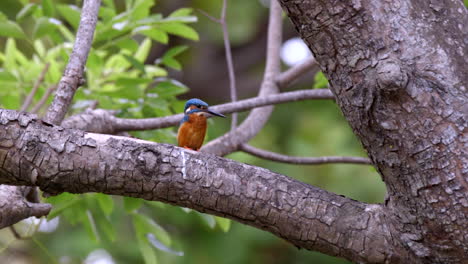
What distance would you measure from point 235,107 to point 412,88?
5.26ft

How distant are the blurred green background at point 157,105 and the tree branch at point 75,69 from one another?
41cm

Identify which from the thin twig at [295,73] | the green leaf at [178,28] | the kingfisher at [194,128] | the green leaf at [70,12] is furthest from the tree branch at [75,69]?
the thin twig at [295,73]

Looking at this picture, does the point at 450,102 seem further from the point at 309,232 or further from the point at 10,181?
the point at 10,181

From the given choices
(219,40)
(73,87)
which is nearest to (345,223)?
(73,87)

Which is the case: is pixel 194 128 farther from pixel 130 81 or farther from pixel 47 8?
pixel 47 8

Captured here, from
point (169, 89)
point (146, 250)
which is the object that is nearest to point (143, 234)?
point (146, 250)

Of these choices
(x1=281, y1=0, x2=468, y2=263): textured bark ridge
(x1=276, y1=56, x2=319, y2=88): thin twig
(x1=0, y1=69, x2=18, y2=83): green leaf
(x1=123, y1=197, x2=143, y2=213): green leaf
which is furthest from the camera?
(x1=276, y1=56, x2=319, y2=88): thin twig

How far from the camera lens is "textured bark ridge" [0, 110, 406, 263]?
2.75 meters

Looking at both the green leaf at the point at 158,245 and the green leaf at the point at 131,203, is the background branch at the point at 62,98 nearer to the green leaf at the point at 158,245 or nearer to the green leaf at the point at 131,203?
the green leaf at the point at 131,203

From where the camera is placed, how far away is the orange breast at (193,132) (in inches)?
187

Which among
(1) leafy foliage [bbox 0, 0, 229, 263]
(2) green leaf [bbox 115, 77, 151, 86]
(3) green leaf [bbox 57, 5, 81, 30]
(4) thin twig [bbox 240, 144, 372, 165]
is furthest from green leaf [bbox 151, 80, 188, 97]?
(3) green leaf [bbox 57, 5, 81, 30]

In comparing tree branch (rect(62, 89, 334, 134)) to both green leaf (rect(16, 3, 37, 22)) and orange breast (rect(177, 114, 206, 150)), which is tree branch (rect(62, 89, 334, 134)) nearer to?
orange breast (rect(177, 114, 206, 150))

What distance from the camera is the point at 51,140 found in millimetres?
2762

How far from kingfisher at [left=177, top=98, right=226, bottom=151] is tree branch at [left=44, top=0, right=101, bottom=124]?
1125 millimetres
